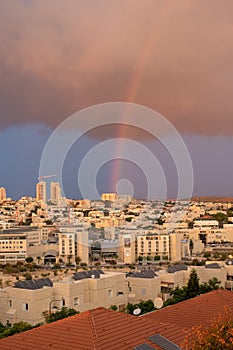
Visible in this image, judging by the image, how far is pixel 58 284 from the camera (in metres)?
8.02

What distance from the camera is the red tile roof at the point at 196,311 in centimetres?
518

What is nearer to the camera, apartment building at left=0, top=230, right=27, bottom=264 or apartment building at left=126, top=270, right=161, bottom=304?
apartment building at left=126, top=270, right=161, bottom=304

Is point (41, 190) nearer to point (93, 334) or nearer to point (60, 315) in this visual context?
point (60, 315)

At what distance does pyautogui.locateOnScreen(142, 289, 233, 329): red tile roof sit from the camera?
5180 millimetres

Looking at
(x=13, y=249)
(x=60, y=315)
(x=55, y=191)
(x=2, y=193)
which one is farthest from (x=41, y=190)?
(x=60, y=315)

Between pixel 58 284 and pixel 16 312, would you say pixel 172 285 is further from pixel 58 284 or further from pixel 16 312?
pixel 16 312

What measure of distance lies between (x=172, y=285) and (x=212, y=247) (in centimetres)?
1626

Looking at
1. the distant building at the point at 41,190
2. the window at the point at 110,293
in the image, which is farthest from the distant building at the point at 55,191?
the window at the point at 110,293

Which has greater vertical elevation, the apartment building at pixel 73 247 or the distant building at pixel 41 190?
the distant building at pixel 41 190

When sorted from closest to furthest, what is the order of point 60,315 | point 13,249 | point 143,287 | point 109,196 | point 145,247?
point 60,315 < point 143,287 < point 145,247 < point 13,249 < point 109,196

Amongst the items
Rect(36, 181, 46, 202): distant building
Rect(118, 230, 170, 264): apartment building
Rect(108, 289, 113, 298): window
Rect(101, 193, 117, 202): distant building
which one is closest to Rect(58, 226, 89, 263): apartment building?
Rect(118, 230, 170, 264): apartment building

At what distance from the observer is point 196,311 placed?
548cm

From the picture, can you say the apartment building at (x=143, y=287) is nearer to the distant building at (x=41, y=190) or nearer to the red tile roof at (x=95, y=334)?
the red tile roof at (x=95, y=334)

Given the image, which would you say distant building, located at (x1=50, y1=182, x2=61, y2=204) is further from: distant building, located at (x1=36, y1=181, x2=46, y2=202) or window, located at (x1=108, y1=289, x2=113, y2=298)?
window, located at (x1=108, y1=289, x2=113, y2=298)
